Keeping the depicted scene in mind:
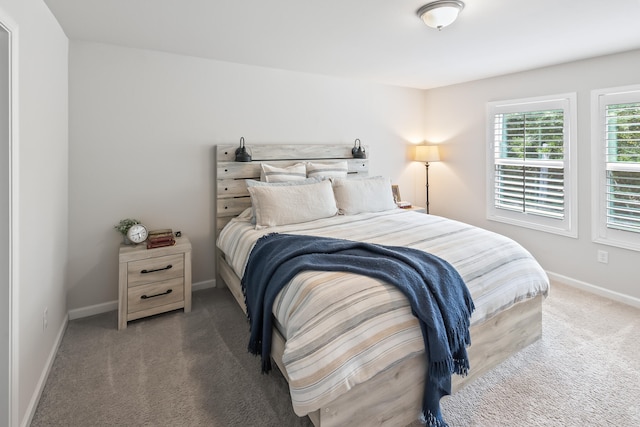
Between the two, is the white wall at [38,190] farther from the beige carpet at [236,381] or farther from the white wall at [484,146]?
the white wall at [484,146]

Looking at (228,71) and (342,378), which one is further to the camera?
(228,71)

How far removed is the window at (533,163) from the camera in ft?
11.5

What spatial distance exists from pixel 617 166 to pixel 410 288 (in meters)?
A: 2.84

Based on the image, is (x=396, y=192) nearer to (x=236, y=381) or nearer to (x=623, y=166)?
(x=623, y=166)

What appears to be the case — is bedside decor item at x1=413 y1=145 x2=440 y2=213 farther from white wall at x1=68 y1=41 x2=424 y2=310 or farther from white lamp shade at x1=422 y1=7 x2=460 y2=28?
white lamp shade at x1=422 y1=7 x2=460 y2=28

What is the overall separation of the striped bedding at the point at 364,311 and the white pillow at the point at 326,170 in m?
1.42

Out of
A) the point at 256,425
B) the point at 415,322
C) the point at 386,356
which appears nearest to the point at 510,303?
the point at 415,322

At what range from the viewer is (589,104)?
10.7 ft

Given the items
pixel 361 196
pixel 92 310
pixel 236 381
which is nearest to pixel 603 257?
pixel 361 196

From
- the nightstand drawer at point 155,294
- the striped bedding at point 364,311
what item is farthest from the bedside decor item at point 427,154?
the nightstand drawer at point 155,294

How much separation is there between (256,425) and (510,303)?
167cm

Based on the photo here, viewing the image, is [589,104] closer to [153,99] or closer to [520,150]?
[520,150]

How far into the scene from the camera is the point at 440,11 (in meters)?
2.12

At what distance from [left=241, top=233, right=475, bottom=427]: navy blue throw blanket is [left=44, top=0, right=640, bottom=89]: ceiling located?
156cm
